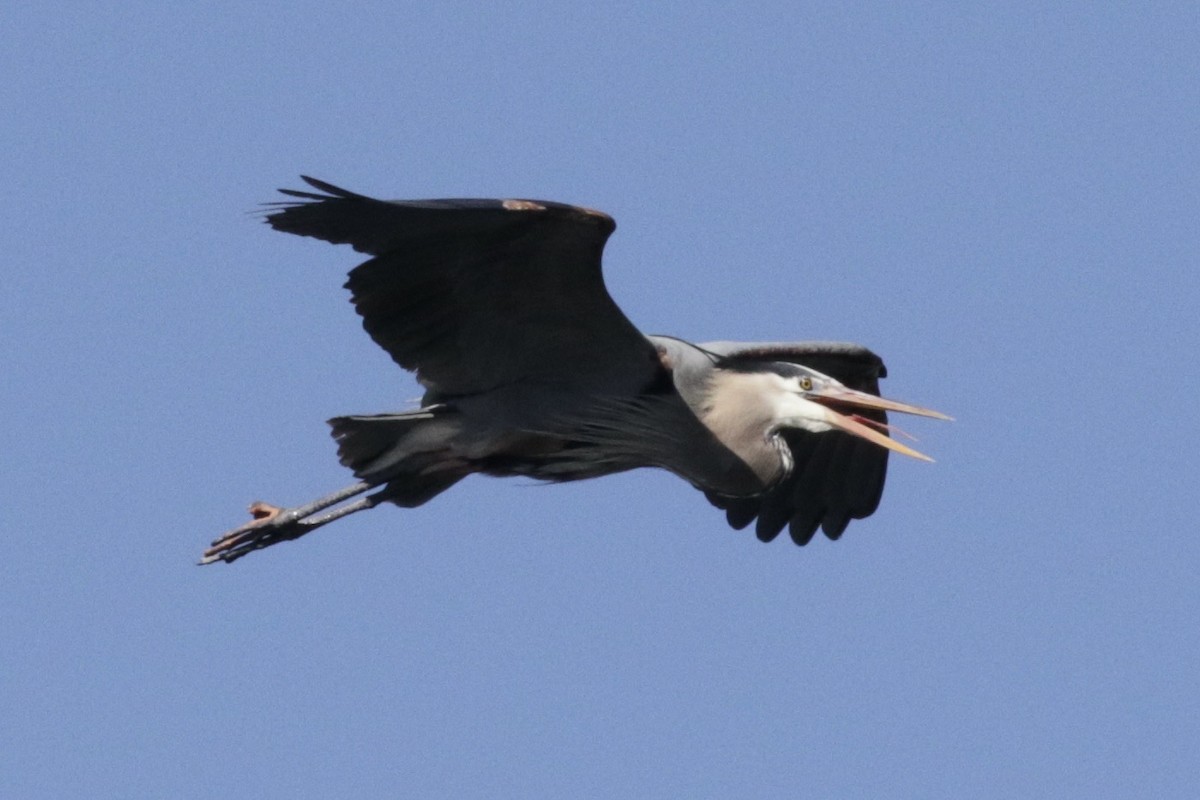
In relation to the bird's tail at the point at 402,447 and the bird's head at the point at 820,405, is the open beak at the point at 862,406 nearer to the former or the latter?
the bird's head at the point at 820,405

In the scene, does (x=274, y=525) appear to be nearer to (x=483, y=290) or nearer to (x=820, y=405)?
(x=483, y=290)

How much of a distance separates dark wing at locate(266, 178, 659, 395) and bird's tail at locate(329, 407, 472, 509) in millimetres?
201

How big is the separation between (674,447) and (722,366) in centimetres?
45

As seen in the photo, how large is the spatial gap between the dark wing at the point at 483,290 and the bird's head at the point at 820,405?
71 cm

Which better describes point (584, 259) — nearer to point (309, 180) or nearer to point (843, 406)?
point (309, 180)

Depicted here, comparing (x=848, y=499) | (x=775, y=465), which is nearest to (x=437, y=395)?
(x=775, y=465)

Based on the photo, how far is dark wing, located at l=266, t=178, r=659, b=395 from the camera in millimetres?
8672

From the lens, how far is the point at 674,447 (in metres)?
10.1

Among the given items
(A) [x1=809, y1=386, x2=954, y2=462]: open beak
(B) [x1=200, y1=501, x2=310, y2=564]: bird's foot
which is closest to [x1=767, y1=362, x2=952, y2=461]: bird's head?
(A) [x1=809, y1=386, x2=954, y2=462]: open beak

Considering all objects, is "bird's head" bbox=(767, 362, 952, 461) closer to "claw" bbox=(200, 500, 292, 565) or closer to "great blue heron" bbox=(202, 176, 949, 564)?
"great blue heron" bbox=(202, 176, 949, 564)

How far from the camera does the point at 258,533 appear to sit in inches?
423

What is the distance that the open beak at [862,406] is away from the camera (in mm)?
10172

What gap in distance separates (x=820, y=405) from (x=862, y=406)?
0.89 ft

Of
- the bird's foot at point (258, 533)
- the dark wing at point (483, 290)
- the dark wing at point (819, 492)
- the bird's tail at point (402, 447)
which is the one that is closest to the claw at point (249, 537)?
the bird's foot at point (258, 533)
